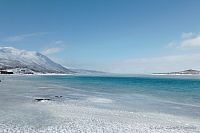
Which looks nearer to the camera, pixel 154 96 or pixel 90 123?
pixel 90 123

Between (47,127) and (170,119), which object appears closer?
(47,127)

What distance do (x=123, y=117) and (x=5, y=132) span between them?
1016 centimetres

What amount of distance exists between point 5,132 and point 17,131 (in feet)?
2.39

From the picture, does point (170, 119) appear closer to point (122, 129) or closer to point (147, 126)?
point (147, 126)

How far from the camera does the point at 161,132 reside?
53.4 ft

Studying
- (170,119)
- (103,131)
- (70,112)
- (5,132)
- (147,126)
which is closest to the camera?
(5,132)

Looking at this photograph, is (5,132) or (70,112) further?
(70,112)

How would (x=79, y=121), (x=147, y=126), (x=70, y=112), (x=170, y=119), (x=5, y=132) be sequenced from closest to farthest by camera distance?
(x=5, y=132) < (x=147, y=126) < (x=79, y=121) < (x=170, y=119) < (x=70, y=112)

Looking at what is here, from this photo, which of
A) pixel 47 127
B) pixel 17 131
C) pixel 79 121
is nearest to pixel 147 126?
pixel 79 121

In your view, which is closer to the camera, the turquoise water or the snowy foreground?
the snowy foreground

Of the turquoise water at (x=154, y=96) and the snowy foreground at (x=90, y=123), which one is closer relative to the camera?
the snowy foreground at (x=90, y=123)

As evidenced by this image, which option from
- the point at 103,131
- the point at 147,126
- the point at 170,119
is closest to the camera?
the point at 103,131

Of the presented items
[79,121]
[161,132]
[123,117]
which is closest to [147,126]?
[161,132]

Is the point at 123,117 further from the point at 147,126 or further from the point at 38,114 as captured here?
the point at 38,114
